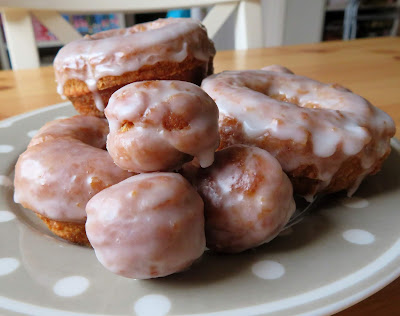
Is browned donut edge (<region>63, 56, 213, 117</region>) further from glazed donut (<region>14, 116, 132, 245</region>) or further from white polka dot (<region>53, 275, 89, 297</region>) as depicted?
white polka dot (<region>53, 275, 89, 297</region>)

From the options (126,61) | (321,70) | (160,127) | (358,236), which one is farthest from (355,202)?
(321,70)

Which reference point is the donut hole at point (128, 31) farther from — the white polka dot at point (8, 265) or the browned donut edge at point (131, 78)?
the white polka dot at point (8, 265)

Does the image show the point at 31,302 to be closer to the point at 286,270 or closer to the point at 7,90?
the point at 286,270

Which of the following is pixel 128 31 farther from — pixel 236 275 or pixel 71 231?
pixel 236 275

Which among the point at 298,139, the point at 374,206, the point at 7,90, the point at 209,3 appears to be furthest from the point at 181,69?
the point at 209,3

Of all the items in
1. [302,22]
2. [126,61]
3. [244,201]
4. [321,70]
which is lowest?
[302,22]

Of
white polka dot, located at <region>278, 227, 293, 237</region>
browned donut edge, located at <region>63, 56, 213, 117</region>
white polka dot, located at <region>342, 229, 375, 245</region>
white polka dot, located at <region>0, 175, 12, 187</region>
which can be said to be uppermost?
browned donut edge, located at <region>63, 56, 213, 117</region>

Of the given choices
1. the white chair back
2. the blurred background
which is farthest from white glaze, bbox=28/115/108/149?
the blurred background
